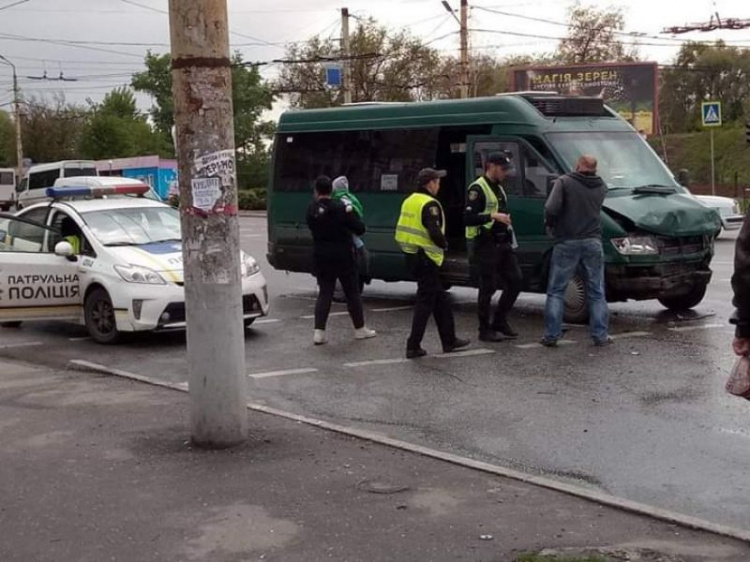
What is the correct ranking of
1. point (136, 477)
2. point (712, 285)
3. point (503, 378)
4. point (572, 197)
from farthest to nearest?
point (712, 285), point (572, 197), point (503, 378), point (136, 477)

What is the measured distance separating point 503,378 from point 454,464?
2801mm

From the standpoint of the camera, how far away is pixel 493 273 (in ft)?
34.2

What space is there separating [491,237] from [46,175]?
37.9 m

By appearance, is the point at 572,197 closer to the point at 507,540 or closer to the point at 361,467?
the point at 361,467

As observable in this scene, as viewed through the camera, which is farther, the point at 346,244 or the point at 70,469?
the point at 346,244

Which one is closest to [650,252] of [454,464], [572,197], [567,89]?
[572,197]

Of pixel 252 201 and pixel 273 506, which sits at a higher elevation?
pixel 252 201

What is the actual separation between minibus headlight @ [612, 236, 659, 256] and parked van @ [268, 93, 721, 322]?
0.01 metres

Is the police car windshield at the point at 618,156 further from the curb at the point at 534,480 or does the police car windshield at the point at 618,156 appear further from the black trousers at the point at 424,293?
the curb at the point at 534,480

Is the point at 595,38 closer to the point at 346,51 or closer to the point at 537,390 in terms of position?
the point at 346,51

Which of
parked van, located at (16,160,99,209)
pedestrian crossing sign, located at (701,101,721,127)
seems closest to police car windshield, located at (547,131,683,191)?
pedestrian crossing sign, located at (701,101,721,127)

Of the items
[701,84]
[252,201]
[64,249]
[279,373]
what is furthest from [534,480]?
[701,84]

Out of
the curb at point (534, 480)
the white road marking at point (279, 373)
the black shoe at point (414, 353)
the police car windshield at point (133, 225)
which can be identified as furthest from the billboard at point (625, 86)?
the curb at point (534, 480)

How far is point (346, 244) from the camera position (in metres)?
10.6
